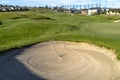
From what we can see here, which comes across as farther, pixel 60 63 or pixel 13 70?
pixel 60 63

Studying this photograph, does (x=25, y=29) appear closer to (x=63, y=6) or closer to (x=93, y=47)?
(x=93, y=47)

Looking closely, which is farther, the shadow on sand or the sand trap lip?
the sand trap lip

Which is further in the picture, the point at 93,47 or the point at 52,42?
the point at 52,42

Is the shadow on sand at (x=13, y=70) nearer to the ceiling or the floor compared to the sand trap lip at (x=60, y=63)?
nearer to the ceiling

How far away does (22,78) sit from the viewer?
34.1 feet

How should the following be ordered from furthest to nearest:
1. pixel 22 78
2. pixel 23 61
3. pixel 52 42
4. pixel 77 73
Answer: pixel 52 42
pixel 23 61
pixel 77 73
pixel 22 78

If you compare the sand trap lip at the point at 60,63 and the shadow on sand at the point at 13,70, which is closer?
the shadow on sand at the point at 13,70

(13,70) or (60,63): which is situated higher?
(13,70)

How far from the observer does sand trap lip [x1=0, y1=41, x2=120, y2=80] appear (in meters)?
10.8

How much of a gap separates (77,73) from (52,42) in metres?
5.98

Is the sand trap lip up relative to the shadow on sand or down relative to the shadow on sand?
down

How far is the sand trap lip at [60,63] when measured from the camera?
10.8m

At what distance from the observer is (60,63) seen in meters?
12.6

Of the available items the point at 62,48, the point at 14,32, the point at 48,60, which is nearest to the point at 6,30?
the point at 14,32
